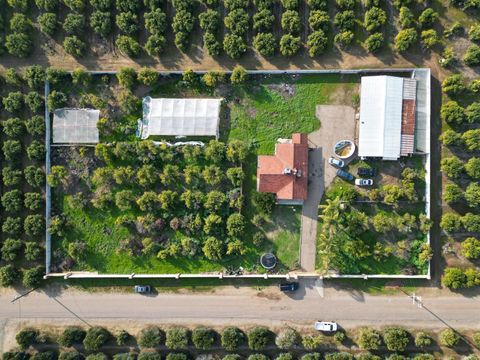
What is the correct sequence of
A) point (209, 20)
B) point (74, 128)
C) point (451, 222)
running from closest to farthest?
point (451, 222) < point (209, 20) < point (74, 128)


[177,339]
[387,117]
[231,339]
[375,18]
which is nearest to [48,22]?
[375,18]

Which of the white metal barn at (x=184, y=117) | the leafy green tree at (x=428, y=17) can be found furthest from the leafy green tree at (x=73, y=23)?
the leafy green tree at (x=428, y=17)

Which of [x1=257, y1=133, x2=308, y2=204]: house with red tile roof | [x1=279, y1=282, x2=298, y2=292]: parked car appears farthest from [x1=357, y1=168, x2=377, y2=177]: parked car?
[x1=279, y1=282, x2=298, y2=292]: parked car

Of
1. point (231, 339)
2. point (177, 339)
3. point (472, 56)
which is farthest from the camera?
point (472, 56)

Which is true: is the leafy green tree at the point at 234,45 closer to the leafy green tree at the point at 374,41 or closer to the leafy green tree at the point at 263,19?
the leafy green tree at the point at 263,19

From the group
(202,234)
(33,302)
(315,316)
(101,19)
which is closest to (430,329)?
(315,316)

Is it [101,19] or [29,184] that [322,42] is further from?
[29,184]

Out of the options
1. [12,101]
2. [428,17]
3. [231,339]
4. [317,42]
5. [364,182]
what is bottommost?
[231,339]

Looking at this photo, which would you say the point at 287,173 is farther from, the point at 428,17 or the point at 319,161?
the point at 428,17

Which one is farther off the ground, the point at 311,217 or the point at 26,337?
the point at 311,217
